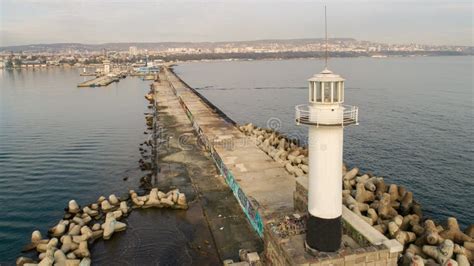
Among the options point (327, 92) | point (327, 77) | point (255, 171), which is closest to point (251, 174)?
point (255, 171)

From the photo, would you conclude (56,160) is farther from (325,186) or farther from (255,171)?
(325,186)

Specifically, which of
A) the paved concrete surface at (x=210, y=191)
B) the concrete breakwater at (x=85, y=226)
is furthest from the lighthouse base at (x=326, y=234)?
the concrete breakwater at (x=85, y=226)

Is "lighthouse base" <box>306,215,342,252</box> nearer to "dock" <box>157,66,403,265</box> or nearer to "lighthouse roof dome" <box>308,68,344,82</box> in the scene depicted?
"dock" <box>157,66,403,265</box>

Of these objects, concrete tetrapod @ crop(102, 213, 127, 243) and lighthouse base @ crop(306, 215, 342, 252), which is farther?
concrete tetrapod @ crop(102, 213, 127, 243)

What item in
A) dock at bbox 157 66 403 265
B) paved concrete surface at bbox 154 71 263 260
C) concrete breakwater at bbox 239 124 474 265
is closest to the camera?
dock at bbox 157 66 403 265

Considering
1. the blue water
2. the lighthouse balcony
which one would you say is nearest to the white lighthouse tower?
the lighthouse balcony

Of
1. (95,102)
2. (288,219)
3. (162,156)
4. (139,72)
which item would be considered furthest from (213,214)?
(139,72)
